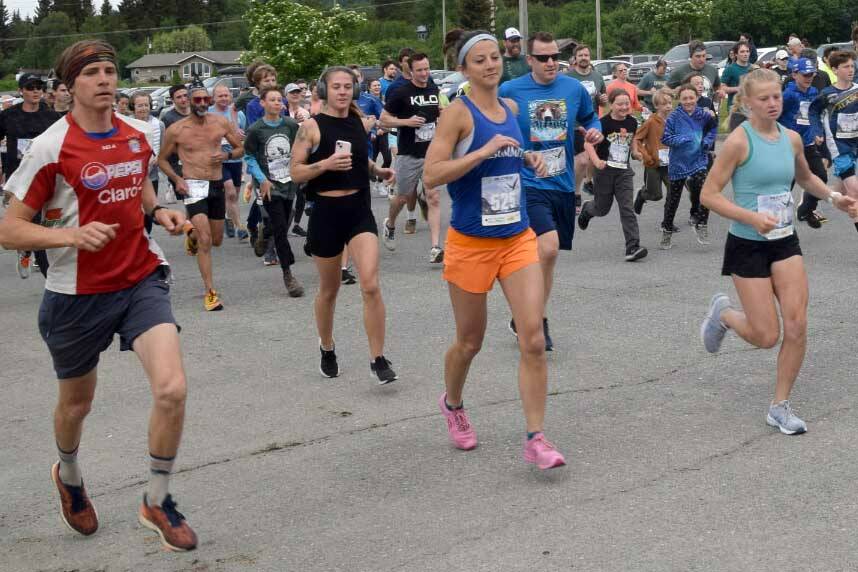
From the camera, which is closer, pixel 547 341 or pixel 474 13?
pixel 547 341

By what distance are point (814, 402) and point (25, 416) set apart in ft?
15.1

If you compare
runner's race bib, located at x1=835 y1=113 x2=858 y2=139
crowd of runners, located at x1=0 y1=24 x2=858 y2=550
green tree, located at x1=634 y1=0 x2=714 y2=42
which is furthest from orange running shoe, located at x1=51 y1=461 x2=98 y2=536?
green tree, located at x1=634 y1=0 x2=714 y2=42

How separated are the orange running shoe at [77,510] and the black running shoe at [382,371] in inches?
97.0

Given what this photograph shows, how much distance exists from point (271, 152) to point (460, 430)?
5.72m

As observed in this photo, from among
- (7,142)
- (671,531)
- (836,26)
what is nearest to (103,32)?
(836,26)

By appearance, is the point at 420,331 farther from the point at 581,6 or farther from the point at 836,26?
the point at 581,6

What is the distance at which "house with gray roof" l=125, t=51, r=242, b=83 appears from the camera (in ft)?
437

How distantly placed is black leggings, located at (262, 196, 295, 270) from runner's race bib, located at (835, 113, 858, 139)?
5.41 metres

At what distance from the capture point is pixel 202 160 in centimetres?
1072

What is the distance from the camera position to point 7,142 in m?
12.3

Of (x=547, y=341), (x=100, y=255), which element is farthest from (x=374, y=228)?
(x=100, y=255)

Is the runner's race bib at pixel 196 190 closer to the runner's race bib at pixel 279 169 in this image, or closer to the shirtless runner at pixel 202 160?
the shirtless runner at pixel 202 160

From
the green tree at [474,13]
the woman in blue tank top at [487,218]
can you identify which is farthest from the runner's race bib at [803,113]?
the green tree at [474,13]

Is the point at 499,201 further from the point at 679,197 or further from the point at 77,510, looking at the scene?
the point at 679,197
